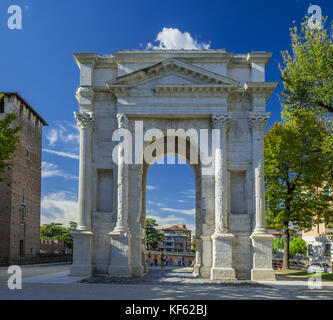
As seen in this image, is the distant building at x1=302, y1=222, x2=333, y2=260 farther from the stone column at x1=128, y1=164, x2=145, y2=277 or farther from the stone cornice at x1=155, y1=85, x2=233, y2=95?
the stone column at x1=128, y1=164, x2=145, y2=277

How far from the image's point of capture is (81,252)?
72.2 ft

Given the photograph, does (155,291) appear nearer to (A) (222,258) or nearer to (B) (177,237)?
(A) (222,258)

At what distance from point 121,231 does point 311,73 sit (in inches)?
553

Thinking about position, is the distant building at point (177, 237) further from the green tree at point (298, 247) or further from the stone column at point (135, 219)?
the stone column at point (135, 219)

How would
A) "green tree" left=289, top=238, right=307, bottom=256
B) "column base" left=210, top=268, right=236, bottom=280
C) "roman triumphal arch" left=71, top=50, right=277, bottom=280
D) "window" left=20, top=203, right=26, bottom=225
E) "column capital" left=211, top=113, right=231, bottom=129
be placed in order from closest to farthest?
"column base" left=210, top=268, right=236, bottom=280, "roman triumphal arch" left=71, top=50, right=277, bottom=280, "column capital" left=211, top=113, right=231, bottom=129, "window" left=20, top=203, right=26, bottom=225, "green tree" left=289, top=238, right=307, bottom=256

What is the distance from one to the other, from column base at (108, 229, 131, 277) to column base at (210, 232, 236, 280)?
454cm

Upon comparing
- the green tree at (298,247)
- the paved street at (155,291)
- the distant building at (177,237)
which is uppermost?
the paved street at (155,291)

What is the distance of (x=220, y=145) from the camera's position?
22.6 m

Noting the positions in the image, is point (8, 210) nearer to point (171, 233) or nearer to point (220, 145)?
point (220, 145)

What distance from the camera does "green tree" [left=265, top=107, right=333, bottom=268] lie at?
25.1 metres

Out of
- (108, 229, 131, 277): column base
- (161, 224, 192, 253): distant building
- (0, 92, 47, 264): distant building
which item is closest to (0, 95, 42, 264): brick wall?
(0, 92, 47, 264): distant building

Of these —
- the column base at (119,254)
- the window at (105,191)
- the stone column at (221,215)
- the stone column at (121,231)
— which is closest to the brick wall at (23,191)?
the window at (105,191)

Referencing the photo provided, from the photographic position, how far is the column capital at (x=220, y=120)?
74.3 feet

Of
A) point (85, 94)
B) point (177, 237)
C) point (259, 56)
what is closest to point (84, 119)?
point (85, 94)
